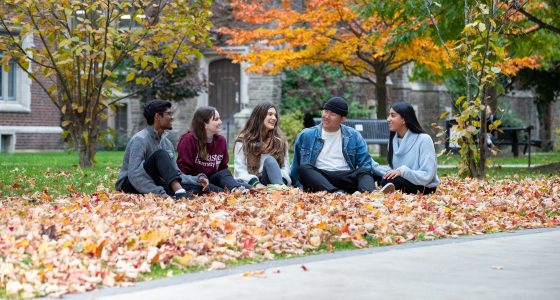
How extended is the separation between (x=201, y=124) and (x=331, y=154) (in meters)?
1.57

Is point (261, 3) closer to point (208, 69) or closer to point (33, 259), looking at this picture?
point (208, 69)

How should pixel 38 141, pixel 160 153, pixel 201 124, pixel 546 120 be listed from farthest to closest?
pixel 546 120
pixel 38 141
pixel 201 124
pixel 160 153

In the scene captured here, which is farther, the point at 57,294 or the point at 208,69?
the point at 208,69

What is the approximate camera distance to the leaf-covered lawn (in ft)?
22.4

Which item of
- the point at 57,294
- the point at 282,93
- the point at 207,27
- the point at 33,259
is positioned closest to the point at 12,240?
the point at 33,259

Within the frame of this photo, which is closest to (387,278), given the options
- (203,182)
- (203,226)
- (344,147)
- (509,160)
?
(203,226)

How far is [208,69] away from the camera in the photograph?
38438 mm

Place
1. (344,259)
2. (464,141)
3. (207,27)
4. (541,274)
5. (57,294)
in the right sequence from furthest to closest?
(207,27)
(464,141)
(344,259)
(541,274)
(57,294)

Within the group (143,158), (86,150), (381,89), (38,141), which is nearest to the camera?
(143,158)

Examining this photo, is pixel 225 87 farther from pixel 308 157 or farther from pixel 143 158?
pixel 143 158

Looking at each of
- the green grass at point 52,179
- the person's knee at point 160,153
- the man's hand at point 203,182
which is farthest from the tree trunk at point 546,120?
the person's knee at point 160,153

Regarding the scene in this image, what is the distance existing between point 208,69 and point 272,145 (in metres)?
26.2

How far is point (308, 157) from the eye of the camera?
12555 mm

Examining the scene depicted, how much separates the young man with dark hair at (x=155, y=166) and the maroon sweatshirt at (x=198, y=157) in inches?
11.9
